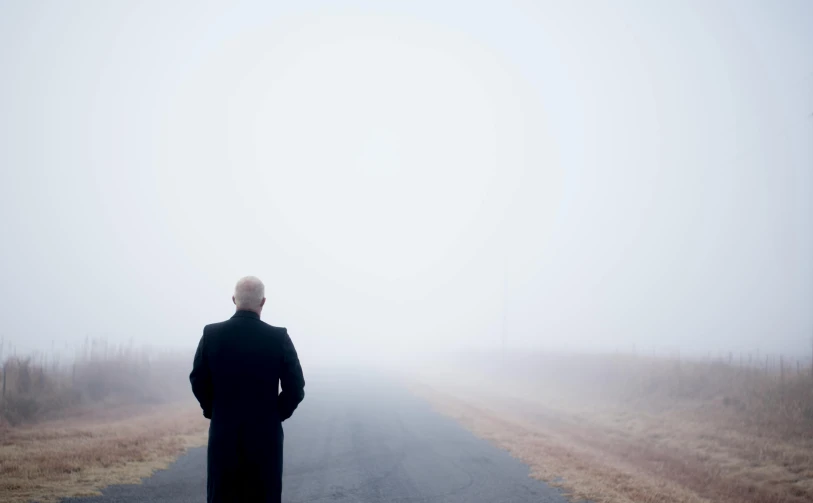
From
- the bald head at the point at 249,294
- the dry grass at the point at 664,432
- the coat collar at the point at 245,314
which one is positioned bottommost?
the dry grass at the point at 664,432

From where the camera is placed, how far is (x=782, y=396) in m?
17.3

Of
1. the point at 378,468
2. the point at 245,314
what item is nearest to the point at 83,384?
the point at 378,468

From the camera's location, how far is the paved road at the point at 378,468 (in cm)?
858

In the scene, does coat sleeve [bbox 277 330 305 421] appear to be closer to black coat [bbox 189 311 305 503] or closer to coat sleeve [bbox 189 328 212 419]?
black coat [bbox 189 311 305 503]

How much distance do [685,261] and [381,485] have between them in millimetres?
139207

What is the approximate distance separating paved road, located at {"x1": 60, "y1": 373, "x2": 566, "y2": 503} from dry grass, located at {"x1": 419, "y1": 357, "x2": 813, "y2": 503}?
0.98 metres

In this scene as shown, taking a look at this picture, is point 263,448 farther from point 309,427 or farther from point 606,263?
point 606,263

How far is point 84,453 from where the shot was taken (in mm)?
10133

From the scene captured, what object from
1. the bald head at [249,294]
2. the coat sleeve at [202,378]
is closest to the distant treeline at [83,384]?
the coat sleeve at [202,378]

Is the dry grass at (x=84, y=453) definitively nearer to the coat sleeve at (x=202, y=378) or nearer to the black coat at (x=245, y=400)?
the coat sleeve at (x=202, y=378)

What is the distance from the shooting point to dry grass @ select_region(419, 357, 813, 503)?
1120cm

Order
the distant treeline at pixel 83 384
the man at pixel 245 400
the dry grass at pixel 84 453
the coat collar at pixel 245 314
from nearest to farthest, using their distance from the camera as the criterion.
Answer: the man at pixel 245 400 < the coat collar at pixel 245 314 < the dry grass at pixel 84 453 < the distant treeline at pixel 83 384

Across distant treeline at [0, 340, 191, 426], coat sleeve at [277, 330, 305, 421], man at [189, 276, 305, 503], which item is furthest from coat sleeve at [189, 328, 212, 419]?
distant treeline at [0, 340, 191, 426]

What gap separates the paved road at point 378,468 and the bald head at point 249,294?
4.30 m
